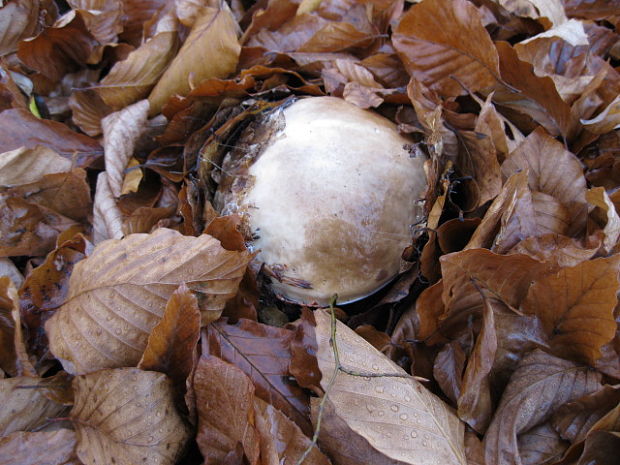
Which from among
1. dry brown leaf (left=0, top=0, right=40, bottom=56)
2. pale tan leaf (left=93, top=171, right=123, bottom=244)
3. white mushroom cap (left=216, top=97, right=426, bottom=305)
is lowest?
pale tan leaf (left=93, top=171, right=123, bottom=244)

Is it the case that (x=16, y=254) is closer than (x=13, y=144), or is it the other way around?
(x=16, y=254)

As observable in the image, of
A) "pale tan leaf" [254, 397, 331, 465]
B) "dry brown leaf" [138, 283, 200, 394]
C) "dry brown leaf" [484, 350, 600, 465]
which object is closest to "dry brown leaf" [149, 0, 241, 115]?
"dry brown leaf" [138, 283, 200, 394]

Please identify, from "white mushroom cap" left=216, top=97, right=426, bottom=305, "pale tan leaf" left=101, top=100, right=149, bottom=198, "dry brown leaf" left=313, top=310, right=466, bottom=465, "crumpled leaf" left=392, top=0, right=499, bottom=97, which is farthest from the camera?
"pale tan leaf" left=101, top=100, right=149, bottom=198

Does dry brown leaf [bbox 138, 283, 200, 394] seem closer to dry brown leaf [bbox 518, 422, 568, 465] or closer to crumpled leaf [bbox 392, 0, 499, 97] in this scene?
dry brown leaf [bbox 518, 422, 568, 465]

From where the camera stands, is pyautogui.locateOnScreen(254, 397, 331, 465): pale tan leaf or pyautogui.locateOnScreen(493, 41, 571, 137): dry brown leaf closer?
pyautogui.locateOnScreen(254, 397, 331, 465): pale tan leaf

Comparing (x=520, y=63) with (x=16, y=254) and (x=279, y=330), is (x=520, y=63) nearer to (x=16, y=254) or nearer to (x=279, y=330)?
(x=279, y=330)

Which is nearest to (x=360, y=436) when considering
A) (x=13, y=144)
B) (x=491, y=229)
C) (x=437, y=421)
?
(x=437, y=421)

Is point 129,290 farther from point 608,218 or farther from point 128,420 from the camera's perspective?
point 608,218
